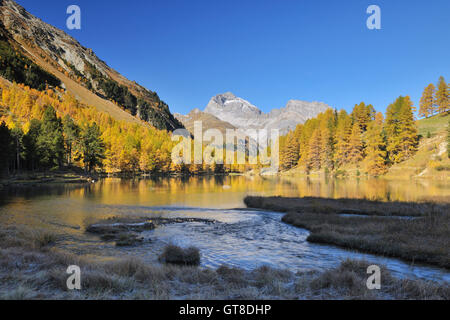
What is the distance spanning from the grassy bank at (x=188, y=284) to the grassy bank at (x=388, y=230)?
5400 mm

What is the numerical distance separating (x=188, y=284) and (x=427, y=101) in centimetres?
13280

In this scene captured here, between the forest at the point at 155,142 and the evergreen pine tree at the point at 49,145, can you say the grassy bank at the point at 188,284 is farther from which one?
the evergreen pine tree at the point at 49,145

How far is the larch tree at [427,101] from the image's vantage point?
109 metres

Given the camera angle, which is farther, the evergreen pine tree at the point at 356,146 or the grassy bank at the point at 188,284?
the evergreen pine tree at the point at 356,146

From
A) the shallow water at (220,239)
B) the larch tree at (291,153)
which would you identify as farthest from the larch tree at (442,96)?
the shallow water at (220,239)

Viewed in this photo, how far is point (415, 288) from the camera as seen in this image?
9164mm

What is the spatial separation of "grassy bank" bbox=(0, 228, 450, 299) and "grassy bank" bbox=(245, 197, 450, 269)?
540 centimetres

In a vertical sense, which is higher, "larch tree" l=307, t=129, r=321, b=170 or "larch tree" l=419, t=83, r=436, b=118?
"larch tree" l=419, t=83, r=436, b=118

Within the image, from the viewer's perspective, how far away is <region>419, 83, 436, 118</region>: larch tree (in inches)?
4286

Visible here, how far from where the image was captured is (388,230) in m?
19.6

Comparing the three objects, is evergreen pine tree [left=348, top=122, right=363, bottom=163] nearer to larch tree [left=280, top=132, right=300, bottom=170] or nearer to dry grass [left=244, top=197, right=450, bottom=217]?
larch tree [left=280, top=132, right=300, bottom=170]

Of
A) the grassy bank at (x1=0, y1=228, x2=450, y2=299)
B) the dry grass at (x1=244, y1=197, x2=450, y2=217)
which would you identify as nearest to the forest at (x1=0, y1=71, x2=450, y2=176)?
the dry grass at (x1=244, y1=197, x2=450, y2=217)

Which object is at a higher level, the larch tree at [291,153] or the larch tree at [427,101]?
the larch tree at [427,101]
